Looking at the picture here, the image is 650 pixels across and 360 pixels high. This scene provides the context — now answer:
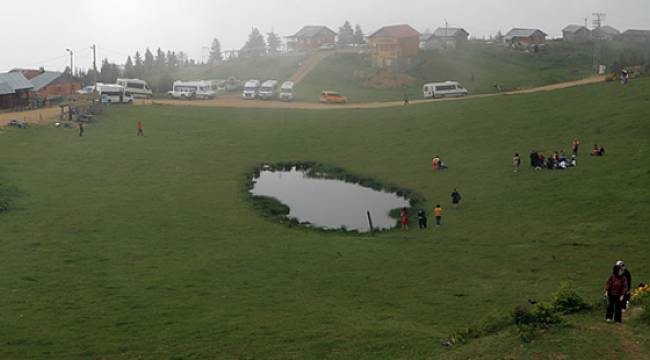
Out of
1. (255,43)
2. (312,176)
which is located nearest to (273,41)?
(255,43)

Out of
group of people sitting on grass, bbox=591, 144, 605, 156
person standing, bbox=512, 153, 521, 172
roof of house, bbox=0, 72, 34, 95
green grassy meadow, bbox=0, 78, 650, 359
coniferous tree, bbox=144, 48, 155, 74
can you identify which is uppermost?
coniferous tree, bbox=144, 48, 155, 74

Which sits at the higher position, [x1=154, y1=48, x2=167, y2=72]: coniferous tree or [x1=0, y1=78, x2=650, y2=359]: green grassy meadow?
[x1=154, y1=48, x2=167, y2=72]: coniferous tree

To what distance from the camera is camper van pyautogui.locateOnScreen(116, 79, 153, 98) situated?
325 feet

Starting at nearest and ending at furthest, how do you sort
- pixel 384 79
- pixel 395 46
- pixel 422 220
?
pixel 422 220, pixel 384 79, pixel 395 46

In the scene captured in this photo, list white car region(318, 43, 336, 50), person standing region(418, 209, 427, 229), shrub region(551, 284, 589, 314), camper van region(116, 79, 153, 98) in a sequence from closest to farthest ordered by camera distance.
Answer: shrub region(551, 284, 589, 314) → person standing region(418, 209, 427, 229) → camper van region(116, 79, 153, 98) → white car region(318, 43, 336, 50)

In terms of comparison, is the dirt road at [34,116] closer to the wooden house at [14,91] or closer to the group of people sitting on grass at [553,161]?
the wooden house at [14,91]

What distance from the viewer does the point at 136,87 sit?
100 metres

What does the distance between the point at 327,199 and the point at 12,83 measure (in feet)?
158

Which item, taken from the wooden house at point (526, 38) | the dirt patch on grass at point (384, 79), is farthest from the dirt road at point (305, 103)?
the wooden house at point (526, 38)

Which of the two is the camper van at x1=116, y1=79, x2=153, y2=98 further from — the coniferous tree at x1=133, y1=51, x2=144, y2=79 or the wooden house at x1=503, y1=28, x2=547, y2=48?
the wooden house at x1=503, y1=28, x2=547, y2=48

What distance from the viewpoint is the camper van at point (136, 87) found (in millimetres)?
98938

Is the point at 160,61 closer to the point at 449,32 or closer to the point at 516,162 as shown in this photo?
the point at 449,32

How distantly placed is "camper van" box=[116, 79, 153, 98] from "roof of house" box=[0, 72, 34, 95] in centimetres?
1537

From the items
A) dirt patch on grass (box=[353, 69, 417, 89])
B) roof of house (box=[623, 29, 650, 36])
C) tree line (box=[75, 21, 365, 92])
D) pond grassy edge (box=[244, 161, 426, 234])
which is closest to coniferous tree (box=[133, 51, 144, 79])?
tree line (box=[75, 21, 365, 92])
